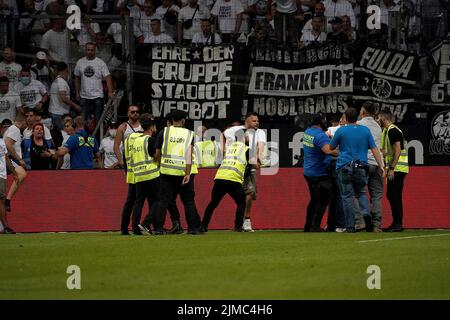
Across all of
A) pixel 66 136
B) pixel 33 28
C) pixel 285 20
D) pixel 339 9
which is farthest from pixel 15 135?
pixel 339 9

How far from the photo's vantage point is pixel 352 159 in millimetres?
19578

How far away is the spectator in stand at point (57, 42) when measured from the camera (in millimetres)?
25406

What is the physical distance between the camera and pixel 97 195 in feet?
78.3

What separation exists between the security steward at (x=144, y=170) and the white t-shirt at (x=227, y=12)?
217 inches

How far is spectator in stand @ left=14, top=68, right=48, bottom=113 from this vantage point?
2519cm

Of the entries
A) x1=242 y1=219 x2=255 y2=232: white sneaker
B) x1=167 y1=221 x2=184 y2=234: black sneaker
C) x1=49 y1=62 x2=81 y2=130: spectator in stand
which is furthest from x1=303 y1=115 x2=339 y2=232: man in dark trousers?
x1=49 y1=62 x2=81 y2=130: spectator in stand

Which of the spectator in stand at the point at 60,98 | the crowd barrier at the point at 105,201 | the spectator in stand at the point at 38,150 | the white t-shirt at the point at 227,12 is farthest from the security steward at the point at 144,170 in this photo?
the white t-shirt at the point at 227,12

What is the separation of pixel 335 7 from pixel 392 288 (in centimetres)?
1387

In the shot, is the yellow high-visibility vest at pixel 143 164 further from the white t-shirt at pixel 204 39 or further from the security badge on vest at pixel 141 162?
the white t-shirt at pixel 204 39

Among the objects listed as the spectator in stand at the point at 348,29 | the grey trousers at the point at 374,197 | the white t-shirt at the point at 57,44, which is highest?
the spectator in stand at the point at 348,29

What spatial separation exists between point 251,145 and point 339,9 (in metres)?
5.03

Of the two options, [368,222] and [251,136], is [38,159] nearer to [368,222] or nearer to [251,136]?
[251,136]
